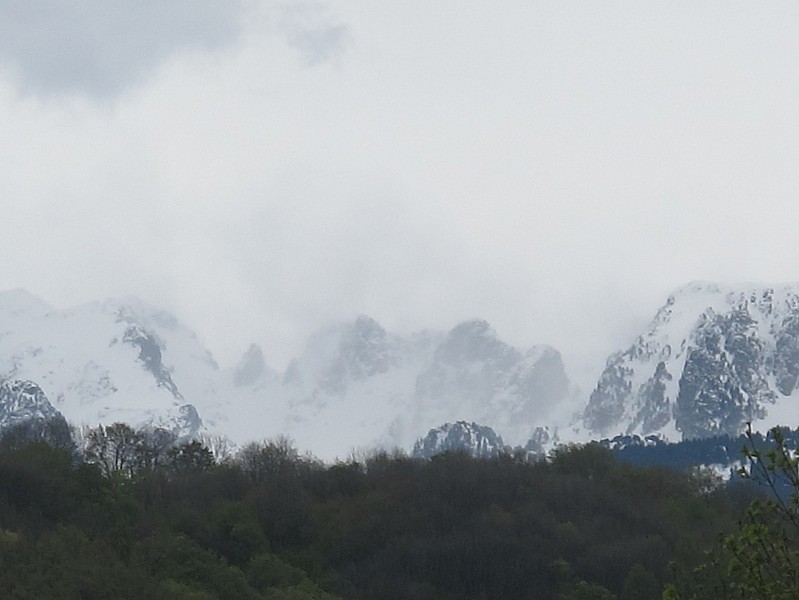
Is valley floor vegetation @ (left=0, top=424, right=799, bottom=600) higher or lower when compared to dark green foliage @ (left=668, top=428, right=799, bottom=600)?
higher

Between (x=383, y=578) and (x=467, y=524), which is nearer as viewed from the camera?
(x=383, y=578)

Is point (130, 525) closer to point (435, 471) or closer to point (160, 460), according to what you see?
point (435, 471)

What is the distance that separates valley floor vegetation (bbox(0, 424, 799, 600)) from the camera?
73.2 meters

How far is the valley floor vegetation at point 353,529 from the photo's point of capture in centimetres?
7325

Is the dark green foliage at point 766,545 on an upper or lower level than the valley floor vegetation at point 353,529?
lower

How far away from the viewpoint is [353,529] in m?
95.4

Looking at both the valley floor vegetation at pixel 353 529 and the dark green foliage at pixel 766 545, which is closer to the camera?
the dark green foliage at pixel 766 545

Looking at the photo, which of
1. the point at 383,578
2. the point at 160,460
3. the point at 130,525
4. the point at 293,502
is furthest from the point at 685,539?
the point at 160,460

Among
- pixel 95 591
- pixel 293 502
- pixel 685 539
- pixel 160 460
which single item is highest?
pixel 160 460

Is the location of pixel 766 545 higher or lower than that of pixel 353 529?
lower

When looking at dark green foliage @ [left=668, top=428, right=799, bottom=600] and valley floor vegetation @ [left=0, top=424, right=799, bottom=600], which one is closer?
dark green foliage @ [left=668, top=428, right=799, bottom=600]

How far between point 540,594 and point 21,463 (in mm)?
34313

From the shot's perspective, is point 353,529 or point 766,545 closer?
point 766,545

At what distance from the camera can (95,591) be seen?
216 feet
